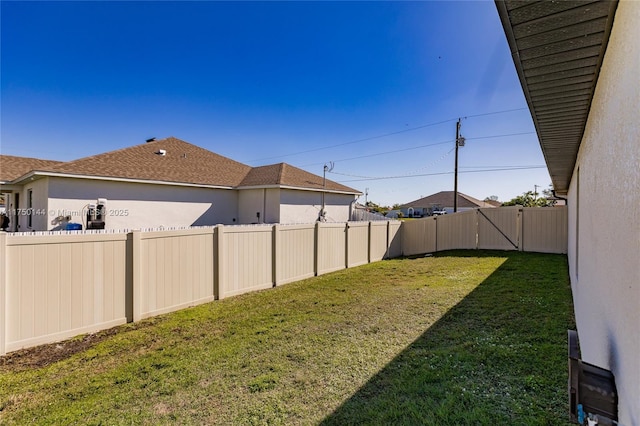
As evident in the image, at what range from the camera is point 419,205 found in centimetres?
5075

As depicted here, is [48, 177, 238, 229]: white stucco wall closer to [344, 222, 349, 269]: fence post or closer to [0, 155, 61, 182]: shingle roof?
[0, 155, 61, 182]: shingle roof

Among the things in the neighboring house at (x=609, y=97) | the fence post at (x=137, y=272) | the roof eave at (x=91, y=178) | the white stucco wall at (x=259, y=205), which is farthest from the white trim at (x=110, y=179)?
the neighboring house at (x=609, y=97)

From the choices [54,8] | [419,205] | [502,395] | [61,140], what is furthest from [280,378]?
[419,205]

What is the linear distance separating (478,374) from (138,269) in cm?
515

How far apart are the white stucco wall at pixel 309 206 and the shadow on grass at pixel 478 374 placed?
35.5ft

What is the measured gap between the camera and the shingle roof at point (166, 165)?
1152 cm

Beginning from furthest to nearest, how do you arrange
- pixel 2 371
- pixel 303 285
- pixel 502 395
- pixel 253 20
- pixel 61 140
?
pixel 61 140
pixel 253 20
pixel 303 285
pixel 2 371
pixel 502 395

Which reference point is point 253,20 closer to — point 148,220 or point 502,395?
point 148,220

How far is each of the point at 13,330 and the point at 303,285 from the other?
5.15 metres

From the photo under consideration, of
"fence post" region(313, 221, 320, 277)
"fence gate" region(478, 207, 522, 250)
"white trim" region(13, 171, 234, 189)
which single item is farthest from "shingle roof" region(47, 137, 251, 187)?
"fence gate" region(478, 207, 522, 250)

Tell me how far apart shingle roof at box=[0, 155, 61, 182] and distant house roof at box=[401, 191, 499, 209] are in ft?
143

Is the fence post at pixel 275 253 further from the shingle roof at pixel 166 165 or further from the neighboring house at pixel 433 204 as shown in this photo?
the neighboring house at pixel 433 204

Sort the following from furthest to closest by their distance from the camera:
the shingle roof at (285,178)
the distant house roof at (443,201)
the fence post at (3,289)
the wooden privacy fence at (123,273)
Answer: the distant house roof at (443,201)
the shingle roof at (285,178)
the wooden privacy fence at (123,273)
the fence post at (3,289)

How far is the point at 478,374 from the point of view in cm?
314
